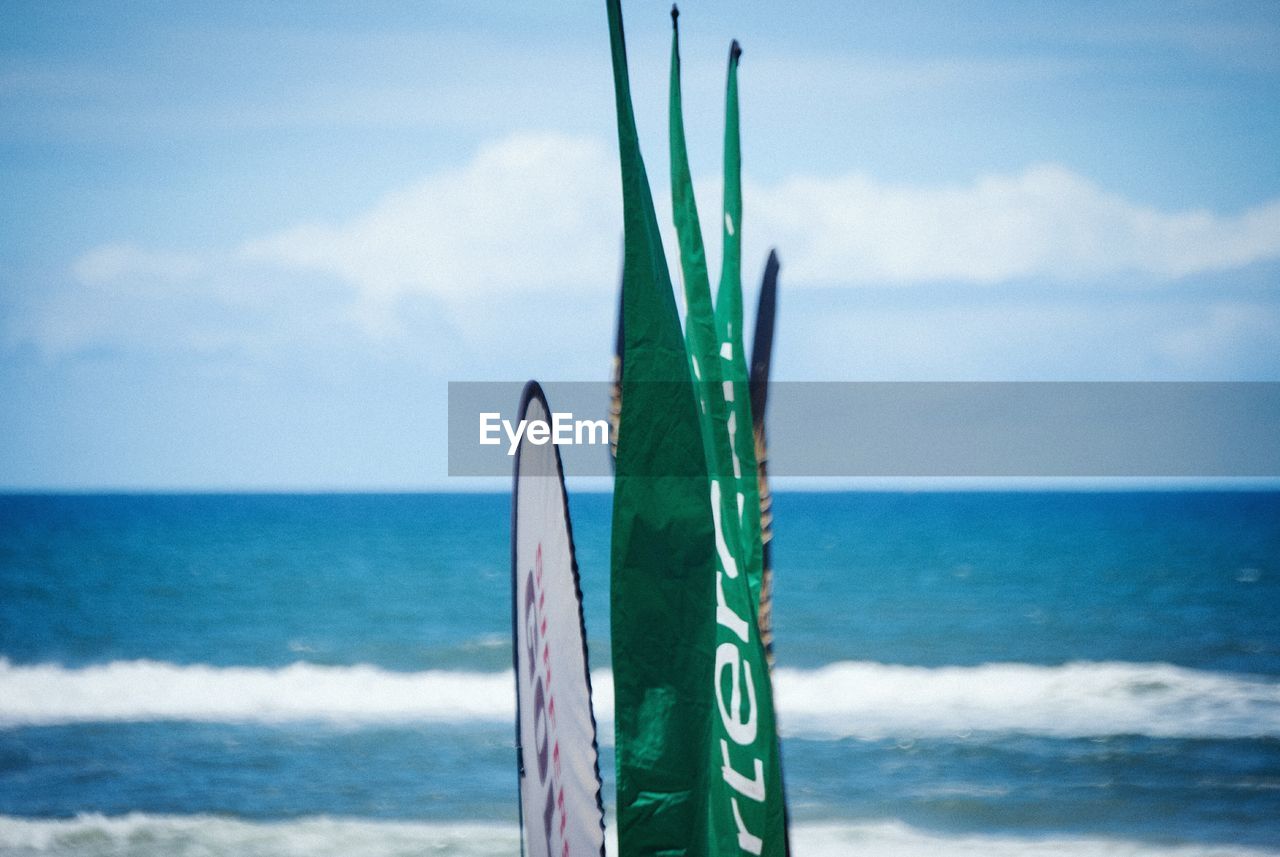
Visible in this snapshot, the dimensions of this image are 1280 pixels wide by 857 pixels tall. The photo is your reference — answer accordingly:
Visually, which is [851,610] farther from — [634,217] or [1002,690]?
[634,217]

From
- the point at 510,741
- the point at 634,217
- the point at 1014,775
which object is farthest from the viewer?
the point at 510,741

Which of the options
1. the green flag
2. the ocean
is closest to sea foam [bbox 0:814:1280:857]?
the ocean

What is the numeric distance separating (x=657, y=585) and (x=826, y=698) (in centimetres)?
1507

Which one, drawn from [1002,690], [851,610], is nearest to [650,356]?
[1002,690]

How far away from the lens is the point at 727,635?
7.97ft

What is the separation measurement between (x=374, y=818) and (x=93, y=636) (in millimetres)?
15570

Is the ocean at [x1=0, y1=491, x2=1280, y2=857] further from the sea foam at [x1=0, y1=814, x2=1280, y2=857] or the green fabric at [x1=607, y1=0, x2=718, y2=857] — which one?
the green fabric at [x1=607, y1=0, x2=718, y2=857]

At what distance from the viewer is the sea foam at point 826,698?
14.4m

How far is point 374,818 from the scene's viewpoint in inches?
410

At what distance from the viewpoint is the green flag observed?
2416 millimetres

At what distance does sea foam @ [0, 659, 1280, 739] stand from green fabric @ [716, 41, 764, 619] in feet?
37.7

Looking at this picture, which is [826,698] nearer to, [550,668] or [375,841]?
[375,841]

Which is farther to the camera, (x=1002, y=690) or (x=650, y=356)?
(x=1002, y=690)

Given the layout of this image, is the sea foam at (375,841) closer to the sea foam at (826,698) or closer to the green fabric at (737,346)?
the sea foam at (826,698)
